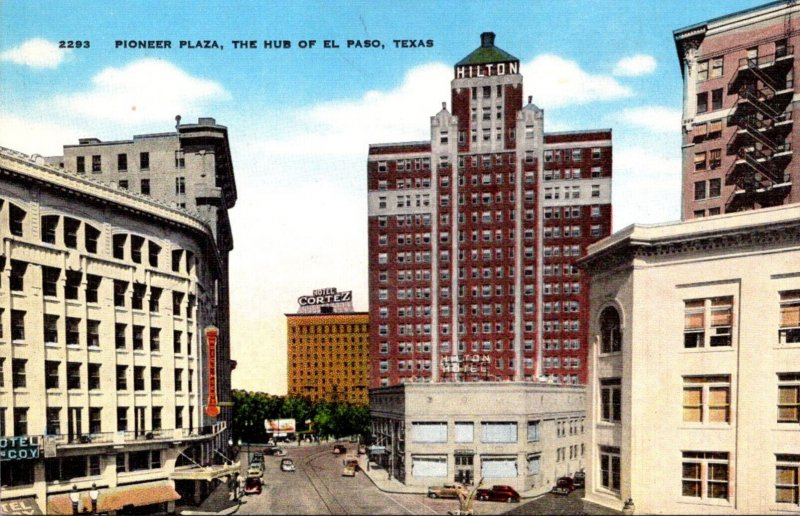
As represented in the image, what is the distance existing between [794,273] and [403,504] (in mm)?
34389

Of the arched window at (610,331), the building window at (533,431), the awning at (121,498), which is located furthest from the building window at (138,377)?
the building window at (533,431)

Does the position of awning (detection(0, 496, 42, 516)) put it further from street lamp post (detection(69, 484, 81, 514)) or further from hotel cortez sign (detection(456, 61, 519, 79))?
hotel cortez sign (detection(456, 61, 519, 79))

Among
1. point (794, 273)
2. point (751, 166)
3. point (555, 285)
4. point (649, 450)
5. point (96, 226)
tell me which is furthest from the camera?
point (555, 285)

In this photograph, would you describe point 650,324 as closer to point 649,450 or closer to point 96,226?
point 649,450

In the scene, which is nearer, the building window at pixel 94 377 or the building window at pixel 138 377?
the building window at pixel 94 377

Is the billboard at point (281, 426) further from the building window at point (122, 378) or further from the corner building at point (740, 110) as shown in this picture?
the corner building at point (740, 110)

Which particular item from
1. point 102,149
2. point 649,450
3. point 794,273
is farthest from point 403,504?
point 102,149

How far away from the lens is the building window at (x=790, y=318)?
2559cm

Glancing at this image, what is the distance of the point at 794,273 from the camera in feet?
83.6

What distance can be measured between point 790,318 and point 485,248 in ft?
248

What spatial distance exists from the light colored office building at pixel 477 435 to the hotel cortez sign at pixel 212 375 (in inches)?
707

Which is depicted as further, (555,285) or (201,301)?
(555,285)

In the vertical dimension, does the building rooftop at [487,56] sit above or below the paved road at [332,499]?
above

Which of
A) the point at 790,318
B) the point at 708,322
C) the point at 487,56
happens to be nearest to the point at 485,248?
the point at 487,56
